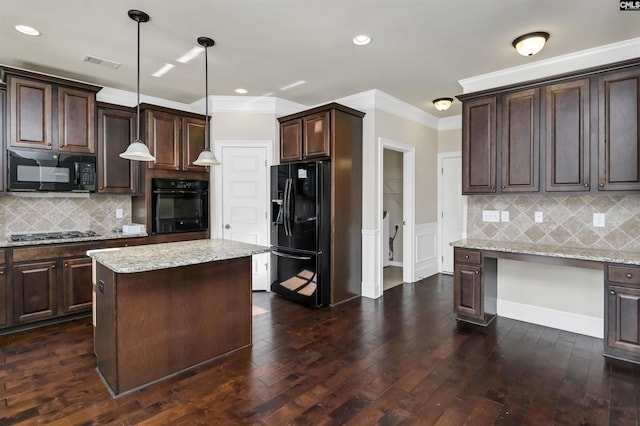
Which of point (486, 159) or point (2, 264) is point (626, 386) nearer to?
point (486, 159)

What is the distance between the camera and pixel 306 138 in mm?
4453

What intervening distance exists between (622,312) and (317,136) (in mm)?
3389

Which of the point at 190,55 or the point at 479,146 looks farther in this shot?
the point at 479,146

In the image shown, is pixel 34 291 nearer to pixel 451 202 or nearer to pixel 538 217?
pixel 538 217

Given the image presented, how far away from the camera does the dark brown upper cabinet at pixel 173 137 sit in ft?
13.8

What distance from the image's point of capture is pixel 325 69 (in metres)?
3.72

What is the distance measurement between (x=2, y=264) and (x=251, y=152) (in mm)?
2876

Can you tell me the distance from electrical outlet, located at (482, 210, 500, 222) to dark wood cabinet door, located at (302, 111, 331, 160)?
6.33 feet

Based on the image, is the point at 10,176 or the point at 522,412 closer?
the point at 522,412

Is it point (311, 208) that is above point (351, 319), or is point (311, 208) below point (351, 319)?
above

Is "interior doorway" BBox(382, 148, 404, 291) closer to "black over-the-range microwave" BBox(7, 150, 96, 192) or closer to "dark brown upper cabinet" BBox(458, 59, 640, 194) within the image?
"dark brown upper cabinet" BBox(458, 59, 640, 194)

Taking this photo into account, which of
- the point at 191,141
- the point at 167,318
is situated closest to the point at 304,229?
the point at 191,141

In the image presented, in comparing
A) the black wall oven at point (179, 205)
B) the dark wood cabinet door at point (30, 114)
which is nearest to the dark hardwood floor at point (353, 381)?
the black wall oven at point (179, 205)

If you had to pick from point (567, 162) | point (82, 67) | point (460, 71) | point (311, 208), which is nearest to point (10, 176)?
point (82, 67)
